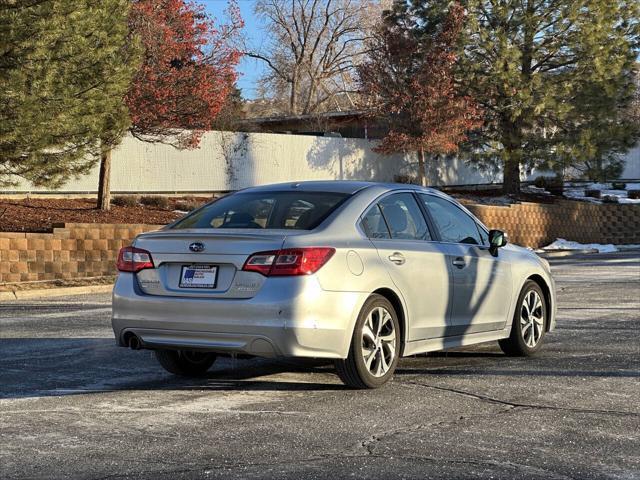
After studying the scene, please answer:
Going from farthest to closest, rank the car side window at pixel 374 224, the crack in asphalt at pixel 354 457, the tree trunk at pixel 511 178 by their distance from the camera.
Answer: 1. the tree trunk at pixel 511 178
2. the car side window at pixel 374 224
3. the crack in asphalt at pixel 354 457

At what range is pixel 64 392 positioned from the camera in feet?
25.8

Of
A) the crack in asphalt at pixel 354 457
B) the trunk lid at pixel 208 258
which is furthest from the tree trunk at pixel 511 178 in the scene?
the crack in asphalt at pixel 354 457

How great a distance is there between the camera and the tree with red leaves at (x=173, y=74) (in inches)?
932

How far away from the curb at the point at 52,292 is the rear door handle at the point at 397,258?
10.5 metres

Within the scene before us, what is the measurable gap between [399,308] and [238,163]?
80.4ft

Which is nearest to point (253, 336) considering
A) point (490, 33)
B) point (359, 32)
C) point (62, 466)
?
point (62, 466)

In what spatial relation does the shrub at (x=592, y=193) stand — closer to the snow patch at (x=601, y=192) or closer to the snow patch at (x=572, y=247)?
the snow patch at (x=601, y=192)

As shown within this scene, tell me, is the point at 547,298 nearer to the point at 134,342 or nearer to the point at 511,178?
the point at 134,342

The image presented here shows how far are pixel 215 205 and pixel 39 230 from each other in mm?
13033

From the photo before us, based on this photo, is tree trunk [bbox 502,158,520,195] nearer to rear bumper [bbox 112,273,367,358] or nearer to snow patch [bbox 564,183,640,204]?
snow patch [bbox 564,183,640,204]

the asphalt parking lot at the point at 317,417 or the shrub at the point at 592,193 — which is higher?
the shrub at the point at 592,193

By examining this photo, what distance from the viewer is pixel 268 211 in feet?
27.3

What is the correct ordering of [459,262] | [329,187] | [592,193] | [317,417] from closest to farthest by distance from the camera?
[317,417] < [329,187] < [459,262] < [592,193]

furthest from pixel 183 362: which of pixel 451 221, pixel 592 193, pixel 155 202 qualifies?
pixel 592 193
